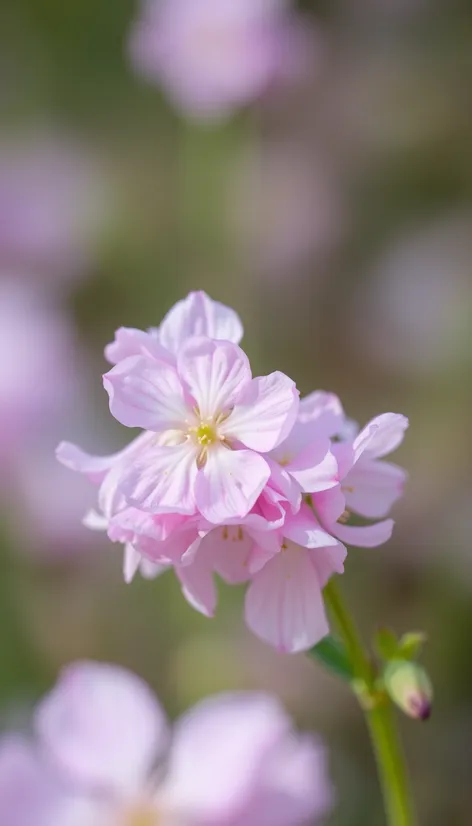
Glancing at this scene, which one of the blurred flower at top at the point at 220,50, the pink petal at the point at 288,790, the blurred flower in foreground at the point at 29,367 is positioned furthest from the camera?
the blurred flower at top at the point at 220,50

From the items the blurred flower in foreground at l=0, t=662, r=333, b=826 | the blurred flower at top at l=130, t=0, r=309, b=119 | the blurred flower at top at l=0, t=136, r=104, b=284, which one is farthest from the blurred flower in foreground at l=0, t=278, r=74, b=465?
the blurred flower in foreground at l=0, t=662, r=333, b=826

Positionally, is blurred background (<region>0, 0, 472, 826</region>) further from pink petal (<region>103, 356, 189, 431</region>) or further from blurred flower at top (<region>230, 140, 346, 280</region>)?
pink petal (<region>103, 356, 189, 431</region>)


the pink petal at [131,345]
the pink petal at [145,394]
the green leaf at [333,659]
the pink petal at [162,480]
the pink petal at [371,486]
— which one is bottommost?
the green leaf at [333,659]

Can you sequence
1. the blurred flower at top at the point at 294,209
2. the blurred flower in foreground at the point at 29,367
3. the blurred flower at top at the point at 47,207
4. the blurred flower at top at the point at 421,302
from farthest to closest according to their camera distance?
the blurred flower at top at the point at 294,209 < the blurred flower at top at the point at 421,302 < the blurred flower at top at the point at 47,207 < the blurred flower in foreground at the point at 29,367

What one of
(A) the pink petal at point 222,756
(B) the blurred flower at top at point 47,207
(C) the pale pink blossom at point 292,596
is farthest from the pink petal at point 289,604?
(B) the blurred flower at top at point 47,207

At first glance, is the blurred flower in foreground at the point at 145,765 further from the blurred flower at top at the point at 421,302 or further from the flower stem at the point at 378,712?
the blurred flower at top at the point at 421,302

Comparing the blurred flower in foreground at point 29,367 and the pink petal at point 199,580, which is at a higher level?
the pink petal at point 199,580

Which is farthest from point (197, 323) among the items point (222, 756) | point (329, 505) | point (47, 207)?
point (47, 207)

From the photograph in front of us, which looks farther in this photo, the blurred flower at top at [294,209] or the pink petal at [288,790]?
the blurred flower at top at [294,209]
